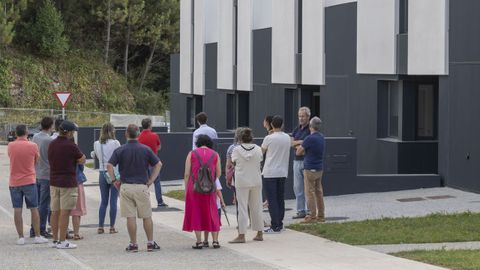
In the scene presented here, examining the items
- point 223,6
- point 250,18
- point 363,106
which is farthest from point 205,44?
point 363,106

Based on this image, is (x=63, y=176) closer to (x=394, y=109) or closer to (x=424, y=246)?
(x=424, y=246)

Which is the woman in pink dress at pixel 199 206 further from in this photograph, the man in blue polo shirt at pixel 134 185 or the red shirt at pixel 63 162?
the red shirt at pixel 63 162

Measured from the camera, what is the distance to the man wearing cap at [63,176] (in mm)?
15062

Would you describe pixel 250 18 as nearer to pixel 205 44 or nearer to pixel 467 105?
pixel 205 44

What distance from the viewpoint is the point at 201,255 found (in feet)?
46.8

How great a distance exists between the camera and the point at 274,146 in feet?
54.3

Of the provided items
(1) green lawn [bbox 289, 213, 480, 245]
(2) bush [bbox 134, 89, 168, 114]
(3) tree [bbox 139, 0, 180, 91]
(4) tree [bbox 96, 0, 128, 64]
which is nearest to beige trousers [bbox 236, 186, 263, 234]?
(1) green lawn [bbox 289, 213, 480, 245]

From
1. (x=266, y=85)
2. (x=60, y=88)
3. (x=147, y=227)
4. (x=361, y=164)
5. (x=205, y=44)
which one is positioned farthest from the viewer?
(x=60, y=88)

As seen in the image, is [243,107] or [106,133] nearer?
[106,133]

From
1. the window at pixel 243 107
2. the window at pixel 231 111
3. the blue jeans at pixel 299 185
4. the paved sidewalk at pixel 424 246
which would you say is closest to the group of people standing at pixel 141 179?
the blue jeans at pixel 299 185

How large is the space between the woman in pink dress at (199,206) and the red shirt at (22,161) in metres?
2.42

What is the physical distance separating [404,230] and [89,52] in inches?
2170

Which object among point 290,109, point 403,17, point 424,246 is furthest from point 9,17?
point 424,246

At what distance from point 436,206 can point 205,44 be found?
2279cm
